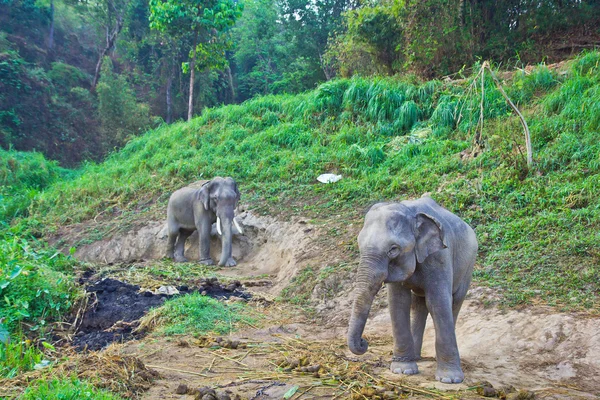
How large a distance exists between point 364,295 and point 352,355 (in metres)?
1.47

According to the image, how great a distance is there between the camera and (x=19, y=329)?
6.67 metres

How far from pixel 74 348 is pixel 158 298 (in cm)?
191

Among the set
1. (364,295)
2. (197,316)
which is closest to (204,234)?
(197,316)

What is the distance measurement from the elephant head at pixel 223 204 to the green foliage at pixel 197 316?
3.98 meters

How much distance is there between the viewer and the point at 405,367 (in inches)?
204

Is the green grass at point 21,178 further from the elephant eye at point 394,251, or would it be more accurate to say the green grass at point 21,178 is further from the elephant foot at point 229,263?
the elephant eye at point 394,251

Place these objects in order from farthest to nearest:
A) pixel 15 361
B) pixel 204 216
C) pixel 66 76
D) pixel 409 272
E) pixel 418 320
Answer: pixel 66 76, pixel 204 216, pixel 418 320, pixel 15 361, pixel 409 272

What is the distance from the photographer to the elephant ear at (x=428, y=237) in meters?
4.98

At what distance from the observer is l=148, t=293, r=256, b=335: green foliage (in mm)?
6791

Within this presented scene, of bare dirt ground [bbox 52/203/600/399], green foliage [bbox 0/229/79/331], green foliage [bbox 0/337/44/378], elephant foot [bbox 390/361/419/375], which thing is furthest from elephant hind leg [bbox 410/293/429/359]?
green foliage [bbox 0/229/79/331]

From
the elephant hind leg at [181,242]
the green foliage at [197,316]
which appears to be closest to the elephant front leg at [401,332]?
the green foliage at [197,316]

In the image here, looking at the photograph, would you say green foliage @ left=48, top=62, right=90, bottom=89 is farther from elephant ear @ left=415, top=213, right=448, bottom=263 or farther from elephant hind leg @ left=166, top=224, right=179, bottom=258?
elephant ear @ left=415, top=213, right=448, bottom=263

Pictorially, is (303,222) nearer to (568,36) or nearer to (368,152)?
(368,152)

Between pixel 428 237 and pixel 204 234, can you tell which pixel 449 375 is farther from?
pixel 204 234
